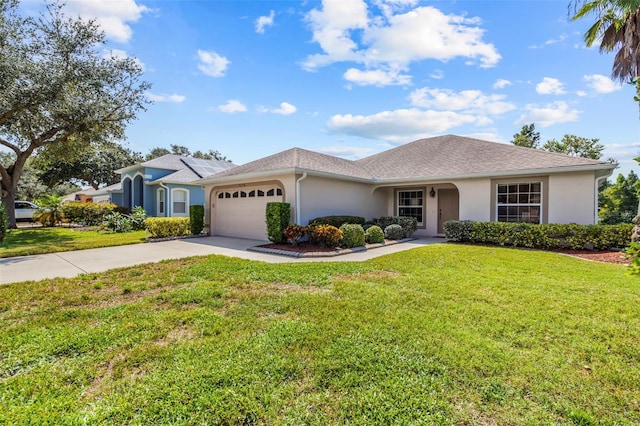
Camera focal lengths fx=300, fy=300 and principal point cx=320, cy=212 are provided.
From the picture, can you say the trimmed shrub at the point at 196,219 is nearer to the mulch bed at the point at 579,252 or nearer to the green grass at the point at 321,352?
the mulch bed at the point at 579,252

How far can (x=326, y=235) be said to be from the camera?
999 cm

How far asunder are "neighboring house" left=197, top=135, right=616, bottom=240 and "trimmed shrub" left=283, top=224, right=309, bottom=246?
894 millimetres

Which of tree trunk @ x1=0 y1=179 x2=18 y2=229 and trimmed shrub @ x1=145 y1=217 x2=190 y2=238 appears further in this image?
tree trunk @ x1=0 y1=179 x2=18 y2=229

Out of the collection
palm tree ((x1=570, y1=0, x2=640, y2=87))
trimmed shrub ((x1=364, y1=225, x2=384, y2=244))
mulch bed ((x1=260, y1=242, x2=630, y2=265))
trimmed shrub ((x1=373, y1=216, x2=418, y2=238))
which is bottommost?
mulch bed ((x1=260, y1=242, x2=630, y2=265))

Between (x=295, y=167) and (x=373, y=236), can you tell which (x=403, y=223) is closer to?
(x=373, y=236)

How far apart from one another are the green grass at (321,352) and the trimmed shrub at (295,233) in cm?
447

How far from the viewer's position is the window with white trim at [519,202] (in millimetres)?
11445

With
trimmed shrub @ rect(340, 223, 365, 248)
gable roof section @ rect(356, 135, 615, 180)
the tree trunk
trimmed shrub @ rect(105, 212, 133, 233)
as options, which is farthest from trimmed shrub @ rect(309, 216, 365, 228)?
the tree trunk

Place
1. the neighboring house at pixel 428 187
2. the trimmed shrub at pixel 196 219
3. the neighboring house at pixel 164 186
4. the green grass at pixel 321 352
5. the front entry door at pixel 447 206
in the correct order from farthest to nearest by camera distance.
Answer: the neighboring house at pixel 164 186
the trimmed shrub at pixel 196 219
the front entry door at pixel 447 206
the neighboring house at pixel 428 187
the green grass at pixel 321 352

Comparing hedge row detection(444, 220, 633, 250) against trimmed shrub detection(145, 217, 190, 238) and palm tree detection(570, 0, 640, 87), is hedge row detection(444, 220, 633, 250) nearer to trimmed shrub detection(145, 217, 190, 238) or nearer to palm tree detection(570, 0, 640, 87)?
palm tree detection(570, 0, 640, 87)

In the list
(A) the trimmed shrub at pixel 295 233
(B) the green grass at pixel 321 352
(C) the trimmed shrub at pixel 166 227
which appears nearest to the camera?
(B) the green grass at pixel 321 352

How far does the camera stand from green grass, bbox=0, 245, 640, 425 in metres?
2.40

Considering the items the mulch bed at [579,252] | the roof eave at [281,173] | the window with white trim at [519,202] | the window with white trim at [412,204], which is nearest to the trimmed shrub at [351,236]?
the mulch bed at [579,252]

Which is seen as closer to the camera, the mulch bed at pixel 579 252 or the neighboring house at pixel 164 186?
the mulch bed at pixel 579 252
